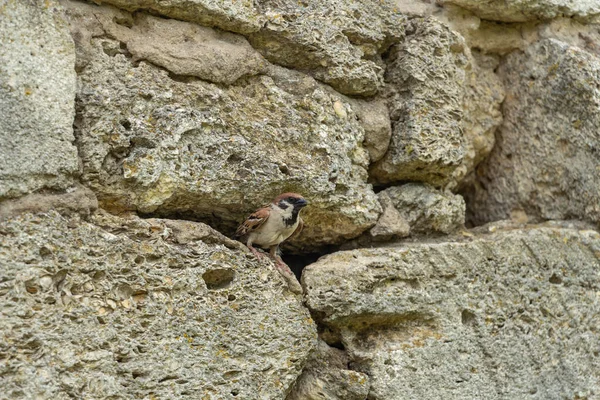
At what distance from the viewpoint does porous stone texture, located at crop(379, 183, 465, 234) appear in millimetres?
3385

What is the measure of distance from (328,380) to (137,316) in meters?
0.80

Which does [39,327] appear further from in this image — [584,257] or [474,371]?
[584,257]

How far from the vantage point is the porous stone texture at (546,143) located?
3.59 m

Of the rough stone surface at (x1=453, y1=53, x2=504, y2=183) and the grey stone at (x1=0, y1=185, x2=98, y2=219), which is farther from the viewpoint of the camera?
the rough stone surface at (x1=453, y1=53, x2=504, y2=183)

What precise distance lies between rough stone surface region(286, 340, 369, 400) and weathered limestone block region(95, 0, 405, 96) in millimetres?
1111

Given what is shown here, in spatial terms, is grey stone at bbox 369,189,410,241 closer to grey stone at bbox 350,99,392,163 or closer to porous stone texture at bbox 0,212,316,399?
grey stone at bbox 350,99,392,163

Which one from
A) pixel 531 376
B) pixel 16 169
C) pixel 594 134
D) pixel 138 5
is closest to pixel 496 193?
pixel 594 134

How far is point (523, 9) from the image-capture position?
3.72m

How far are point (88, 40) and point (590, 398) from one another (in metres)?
2.50

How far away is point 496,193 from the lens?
3838mm

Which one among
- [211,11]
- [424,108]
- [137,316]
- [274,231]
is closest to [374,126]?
[424,108]

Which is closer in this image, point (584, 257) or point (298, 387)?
point (298, 387)

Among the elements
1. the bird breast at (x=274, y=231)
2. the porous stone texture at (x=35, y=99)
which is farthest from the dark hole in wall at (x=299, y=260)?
the porous stone texture at (x=35, y=99)

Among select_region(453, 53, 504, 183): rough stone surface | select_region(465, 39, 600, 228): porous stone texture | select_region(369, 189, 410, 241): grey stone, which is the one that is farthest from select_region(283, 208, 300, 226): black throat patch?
select_region(465, 39, 600, 228): porous stone texture
